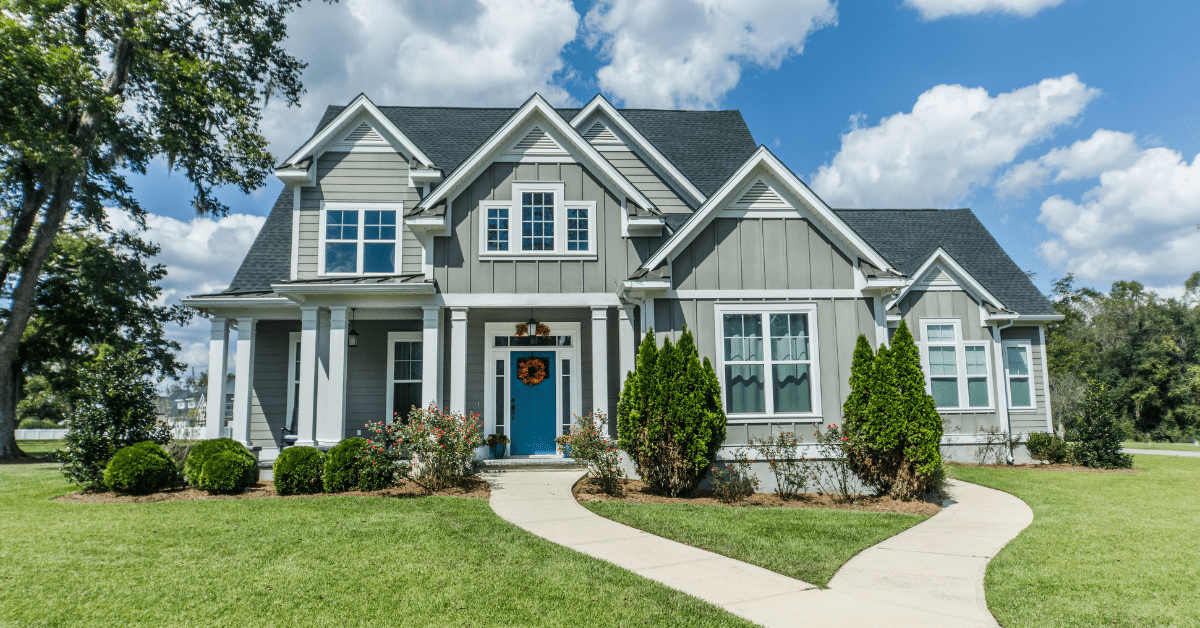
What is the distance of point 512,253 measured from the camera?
40.2ft

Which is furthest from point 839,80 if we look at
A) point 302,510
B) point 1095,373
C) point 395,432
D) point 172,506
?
point 1095,373

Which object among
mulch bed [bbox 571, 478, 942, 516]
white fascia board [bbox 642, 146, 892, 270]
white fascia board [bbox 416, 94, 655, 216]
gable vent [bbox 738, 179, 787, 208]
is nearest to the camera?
mulch bed [bbox 571, 478, 942, 516]

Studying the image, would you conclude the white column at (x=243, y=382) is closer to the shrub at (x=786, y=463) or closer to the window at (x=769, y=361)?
the window at (x=769, y=361)

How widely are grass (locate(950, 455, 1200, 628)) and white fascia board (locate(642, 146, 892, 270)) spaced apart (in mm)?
4720

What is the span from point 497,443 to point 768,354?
5814 millimetres

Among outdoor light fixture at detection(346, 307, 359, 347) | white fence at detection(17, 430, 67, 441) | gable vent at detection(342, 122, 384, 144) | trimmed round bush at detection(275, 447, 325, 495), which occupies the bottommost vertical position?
white fence at detection(17, 430, 67, 441)

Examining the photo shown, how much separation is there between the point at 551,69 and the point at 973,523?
15396 millimetres

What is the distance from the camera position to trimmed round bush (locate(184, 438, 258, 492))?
9.95 m

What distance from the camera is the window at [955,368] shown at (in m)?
15.2

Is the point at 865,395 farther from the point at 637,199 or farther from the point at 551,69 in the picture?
the point at 551,69

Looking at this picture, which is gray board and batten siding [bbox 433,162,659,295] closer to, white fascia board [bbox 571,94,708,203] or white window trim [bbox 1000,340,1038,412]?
white fascia board [bbox 571,94,708,203]

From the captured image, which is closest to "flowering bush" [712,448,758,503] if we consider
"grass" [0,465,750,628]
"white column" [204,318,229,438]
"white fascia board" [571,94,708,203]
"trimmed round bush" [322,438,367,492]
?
"grass" [0,465,750,628]

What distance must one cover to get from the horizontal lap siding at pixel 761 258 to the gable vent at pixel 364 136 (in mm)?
7184

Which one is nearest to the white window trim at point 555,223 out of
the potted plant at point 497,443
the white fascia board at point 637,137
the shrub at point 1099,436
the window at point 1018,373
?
the white fascia board at point 637,137
